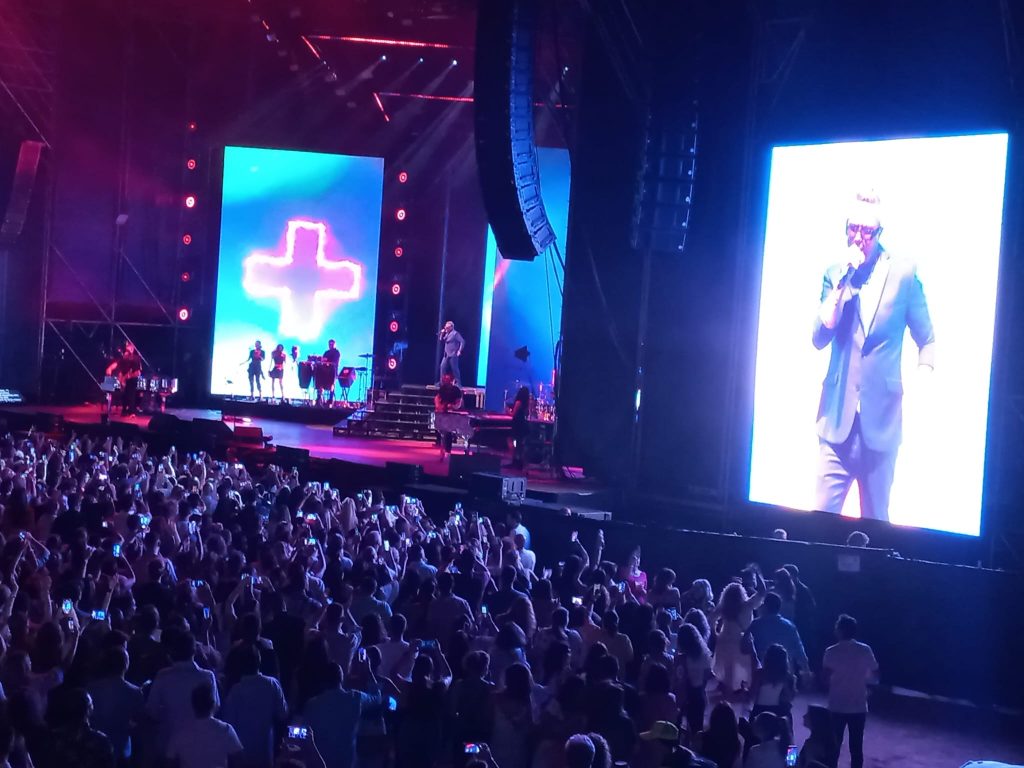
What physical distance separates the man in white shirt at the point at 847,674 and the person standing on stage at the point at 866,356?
5.10 meters

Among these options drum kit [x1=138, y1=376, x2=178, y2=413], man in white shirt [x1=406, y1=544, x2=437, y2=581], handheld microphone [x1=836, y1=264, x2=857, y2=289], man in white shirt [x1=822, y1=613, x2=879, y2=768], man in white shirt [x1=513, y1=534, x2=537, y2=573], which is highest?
handheld microphone [x1=836, y1=264, x2=857, y2=289]

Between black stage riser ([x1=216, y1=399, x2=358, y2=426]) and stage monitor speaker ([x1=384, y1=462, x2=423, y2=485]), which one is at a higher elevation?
black stage riser ([x1=216, y1=399, x2=358, y2=426])

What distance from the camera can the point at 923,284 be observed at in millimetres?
11633

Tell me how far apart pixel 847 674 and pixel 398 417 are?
46.3ft

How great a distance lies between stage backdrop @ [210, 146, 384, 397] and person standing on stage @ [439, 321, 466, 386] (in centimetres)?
246

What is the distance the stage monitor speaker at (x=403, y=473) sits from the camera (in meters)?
14.1

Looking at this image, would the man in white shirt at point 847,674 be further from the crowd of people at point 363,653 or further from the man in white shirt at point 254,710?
the man in white shirt at point 254,710

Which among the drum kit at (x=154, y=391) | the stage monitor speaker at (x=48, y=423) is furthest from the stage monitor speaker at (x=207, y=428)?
the drum kit at (x=154, y=391)

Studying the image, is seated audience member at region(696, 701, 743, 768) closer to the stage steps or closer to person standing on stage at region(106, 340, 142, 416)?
the stage steps

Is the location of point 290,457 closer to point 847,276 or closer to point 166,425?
point 166,425

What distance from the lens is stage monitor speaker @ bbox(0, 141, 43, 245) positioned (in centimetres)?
2142

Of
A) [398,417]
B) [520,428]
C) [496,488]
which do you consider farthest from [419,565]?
[398,417]

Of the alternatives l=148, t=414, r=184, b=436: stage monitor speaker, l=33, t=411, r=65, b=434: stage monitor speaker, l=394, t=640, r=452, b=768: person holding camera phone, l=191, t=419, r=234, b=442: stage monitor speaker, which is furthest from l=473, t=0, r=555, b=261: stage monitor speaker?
l=33, t=411, r=65, b=434: stage monitor speaker

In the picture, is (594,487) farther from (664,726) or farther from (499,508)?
(664,726)
